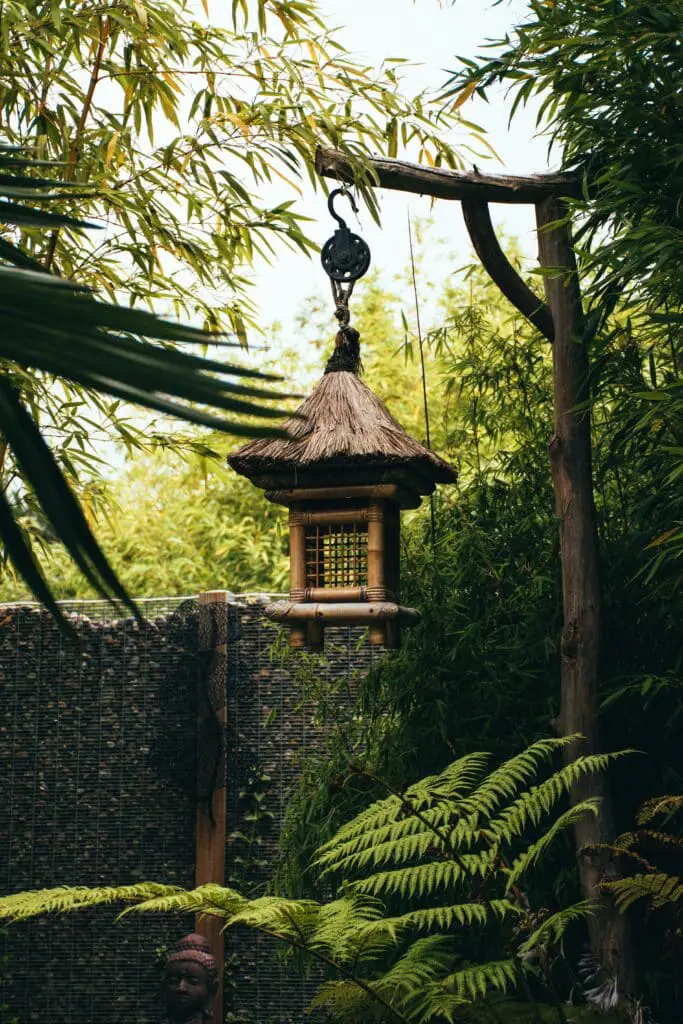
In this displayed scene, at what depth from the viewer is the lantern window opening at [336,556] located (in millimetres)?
2447

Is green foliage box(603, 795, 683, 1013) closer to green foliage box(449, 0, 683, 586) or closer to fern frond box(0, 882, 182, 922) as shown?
green foliage box(449, 0, 683, 586)

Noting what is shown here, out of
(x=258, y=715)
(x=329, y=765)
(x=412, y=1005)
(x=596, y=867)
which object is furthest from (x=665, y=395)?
(x=258, y=715)

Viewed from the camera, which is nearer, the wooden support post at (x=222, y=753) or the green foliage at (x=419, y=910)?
the green foliage at (x=419, y=910)

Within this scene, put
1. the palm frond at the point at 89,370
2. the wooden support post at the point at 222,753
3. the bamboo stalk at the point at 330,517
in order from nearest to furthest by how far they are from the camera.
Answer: the palm frond at the point at 89,370 → the bamboo stalk at the point at 330,517 → the wooden support post at the point at 222,753

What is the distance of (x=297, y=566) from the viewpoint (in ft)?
7.99

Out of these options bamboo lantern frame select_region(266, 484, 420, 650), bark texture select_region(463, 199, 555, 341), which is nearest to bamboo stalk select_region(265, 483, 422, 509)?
bamboo lantern frame select_region(266, 484, 420, 650)

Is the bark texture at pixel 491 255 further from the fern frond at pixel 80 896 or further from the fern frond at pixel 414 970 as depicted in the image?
the fern frond at pixel 80 896

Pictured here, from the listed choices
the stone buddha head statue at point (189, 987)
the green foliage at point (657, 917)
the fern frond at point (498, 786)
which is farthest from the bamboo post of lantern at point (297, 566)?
the stone buddha head statue at point (189, 987)

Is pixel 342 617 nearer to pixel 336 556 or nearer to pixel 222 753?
pixel 336 556

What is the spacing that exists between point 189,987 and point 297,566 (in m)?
1.66

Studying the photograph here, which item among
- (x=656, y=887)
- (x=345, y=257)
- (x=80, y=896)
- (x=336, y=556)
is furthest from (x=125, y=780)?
(x=656, y=887)

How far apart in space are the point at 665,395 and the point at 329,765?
165 centimetres

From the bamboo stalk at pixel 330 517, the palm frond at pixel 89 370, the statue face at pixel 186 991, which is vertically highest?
the bamboo stalk at pixel 330 517

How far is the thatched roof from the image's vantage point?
89.9 inches
